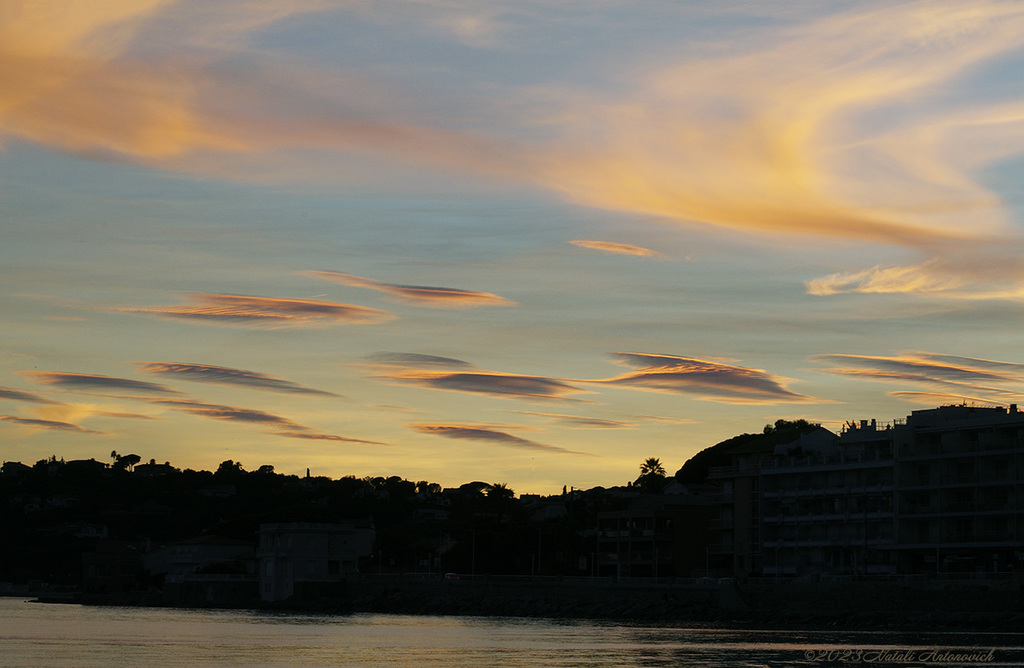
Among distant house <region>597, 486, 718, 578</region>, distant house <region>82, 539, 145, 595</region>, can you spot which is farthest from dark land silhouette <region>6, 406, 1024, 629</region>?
distant house <region>82, 539, 145, 595</region>

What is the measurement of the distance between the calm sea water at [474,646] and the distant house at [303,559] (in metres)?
43.3

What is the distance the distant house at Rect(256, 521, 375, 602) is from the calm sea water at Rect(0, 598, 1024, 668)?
1706 inches

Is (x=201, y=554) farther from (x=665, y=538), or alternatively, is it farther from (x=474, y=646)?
(x=474, y=646)

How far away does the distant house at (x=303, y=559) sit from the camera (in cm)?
14538

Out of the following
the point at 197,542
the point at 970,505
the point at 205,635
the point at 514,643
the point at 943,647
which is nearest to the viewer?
the point at 943,647

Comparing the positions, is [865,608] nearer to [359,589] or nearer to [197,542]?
[359,589]

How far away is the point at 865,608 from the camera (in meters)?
91.1

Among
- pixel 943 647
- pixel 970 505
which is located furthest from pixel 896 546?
pixel 943 647

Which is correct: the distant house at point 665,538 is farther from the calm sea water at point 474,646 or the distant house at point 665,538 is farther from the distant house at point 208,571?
the distant house at point 208,571

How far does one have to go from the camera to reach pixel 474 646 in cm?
7319

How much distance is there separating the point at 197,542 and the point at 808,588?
9139cm

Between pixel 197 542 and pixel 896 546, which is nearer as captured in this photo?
pixel 896 546

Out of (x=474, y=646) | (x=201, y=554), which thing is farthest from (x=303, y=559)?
(x=474, y=646)

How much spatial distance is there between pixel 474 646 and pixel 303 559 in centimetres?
7573
